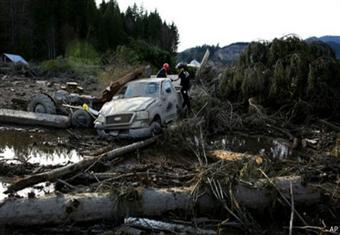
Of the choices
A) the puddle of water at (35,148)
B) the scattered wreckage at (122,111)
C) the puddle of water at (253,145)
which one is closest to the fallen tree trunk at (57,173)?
the puddle of water at (35,148)

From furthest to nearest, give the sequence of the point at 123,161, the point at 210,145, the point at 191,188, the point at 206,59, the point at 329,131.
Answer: the point at 206,59
the point at 329,131
the point at 210,145
the point at 123,161
the point at 191,188

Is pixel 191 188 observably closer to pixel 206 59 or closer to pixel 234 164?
pixel 234 164

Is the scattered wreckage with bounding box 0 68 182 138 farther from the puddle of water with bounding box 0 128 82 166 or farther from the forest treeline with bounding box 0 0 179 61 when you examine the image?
the forest treeline with bounding box 0 0 179 61

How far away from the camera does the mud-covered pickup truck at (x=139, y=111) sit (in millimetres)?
12031

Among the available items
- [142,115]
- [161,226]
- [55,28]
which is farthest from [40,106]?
[55,28]

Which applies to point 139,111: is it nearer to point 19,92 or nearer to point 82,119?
point 82,119

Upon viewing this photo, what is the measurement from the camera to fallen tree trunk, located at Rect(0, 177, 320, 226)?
587 centimetres

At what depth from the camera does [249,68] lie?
16297mm

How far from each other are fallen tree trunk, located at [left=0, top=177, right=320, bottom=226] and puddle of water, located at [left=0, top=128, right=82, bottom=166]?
3495 millimetres

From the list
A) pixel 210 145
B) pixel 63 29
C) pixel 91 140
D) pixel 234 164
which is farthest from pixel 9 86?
pixel 63 29

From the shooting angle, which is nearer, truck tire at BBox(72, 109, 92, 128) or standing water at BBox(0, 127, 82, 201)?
standing water at BBox(0, 127, 82, 201)

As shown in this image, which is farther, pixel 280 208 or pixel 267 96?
pixel 267 96

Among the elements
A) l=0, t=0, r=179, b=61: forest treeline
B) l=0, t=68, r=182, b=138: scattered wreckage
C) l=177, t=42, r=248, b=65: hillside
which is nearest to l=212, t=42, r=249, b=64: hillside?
l=177, t=42, r=248, b=65: hillside

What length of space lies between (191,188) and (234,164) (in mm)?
1117
